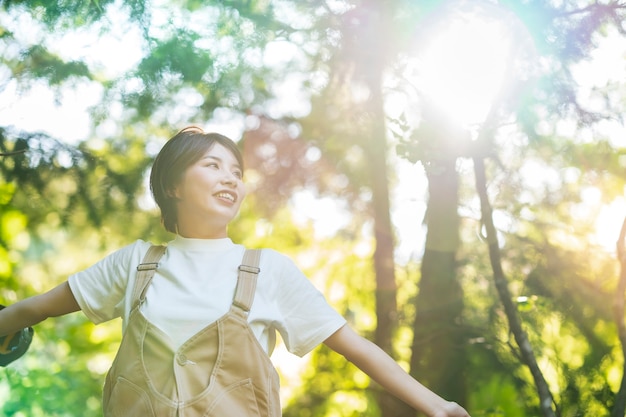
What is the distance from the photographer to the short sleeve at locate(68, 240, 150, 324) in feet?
4.21

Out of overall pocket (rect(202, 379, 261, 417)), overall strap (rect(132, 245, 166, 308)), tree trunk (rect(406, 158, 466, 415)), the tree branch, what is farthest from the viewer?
tree trunk (rect(406, 158, 466, 415))

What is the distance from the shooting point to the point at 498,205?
2209 millimetres

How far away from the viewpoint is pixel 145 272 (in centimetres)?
125

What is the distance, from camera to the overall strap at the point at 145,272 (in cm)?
122

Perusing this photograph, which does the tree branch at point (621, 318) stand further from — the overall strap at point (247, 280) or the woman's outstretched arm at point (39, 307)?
the woman's outstretched arm at point (39, 307)

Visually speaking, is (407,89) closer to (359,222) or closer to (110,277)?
(359,222)

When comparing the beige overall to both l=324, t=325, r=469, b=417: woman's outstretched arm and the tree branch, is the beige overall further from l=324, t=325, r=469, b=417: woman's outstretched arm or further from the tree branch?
the tree branch

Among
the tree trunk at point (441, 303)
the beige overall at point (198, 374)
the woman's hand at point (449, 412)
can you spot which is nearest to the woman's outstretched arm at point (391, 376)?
the woman's hand at point (449, 412)

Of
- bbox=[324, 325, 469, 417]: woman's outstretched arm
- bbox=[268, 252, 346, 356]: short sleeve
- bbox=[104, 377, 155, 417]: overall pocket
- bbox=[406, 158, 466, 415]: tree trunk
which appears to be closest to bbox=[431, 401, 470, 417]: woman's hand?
bbox=[324, 325, 469, 417]: woman's outstretched arm

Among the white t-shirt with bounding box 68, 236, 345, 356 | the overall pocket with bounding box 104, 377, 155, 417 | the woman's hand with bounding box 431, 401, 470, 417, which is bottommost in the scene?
the overall pocket with bounding box 104, 377, 155, 417

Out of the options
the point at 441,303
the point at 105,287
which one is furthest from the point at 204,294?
the point at 441,303

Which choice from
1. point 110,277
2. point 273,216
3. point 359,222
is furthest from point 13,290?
point 110,277

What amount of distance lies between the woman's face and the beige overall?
0.19 m

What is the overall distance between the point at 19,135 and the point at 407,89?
1488mm
